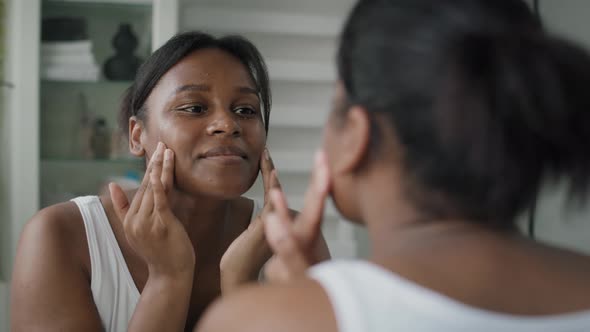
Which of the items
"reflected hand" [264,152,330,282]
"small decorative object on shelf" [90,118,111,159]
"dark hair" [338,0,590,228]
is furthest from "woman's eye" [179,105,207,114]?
"small decorative object on shelf" [90,118,111,159]

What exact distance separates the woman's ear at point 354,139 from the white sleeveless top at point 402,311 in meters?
0.13

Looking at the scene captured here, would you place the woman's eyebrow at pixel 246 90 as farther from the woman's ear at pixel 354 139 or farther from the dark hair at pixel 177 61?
the woman's ear at pixel 354 139

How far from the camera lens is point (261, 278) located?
A: 4.35 ft

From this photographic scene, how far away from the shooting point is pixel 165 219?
1.11m

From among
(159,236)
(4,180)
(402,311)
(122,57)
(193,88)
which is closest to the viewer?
(402,311)

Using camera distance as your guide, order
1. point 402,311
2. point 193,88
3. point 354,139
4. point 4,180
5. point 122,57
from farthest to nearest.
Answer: point 122,57
point 4,180
point 193,88
point 354,139
point 402,311

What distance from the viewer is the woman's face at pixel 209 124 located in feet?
3.87

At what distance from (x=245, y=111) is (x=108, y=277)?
38 cm

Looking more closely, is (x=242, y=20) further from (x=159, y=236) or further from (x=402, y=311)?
(x=402, y=311)

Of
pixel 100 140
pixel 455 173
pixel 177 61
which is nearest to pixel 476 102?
pixel 455 173

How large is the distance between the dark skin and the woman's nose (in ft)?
1.76

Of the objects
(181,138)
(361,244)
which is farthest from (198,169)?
(361,244)

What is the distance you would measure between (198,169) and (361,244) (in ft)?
4.95

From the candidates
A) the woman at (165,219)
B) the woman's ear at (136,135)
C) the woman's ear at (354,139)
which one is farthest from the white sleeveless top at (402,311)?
the woman's ear at (136,135)
